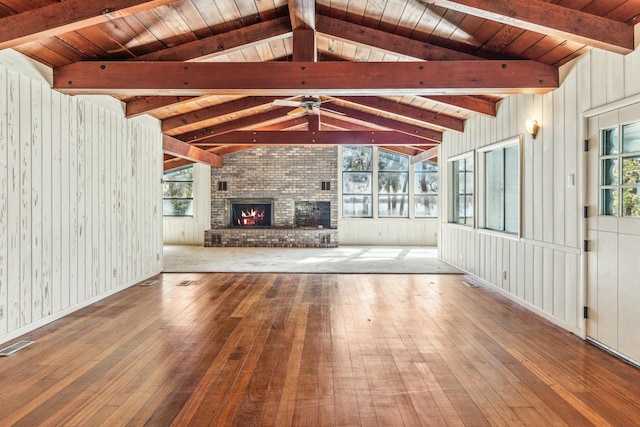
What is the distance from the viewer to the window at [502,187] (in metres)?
4.88

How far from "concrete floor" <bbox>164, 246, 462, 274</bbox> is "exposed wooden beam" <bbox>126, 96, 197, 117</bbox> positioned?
2792 mm

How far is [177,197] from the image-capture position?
11266 mm

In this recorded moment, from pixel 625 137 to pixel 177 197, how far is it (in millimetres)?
10611

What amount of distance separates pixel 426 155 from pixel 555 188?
561 cm

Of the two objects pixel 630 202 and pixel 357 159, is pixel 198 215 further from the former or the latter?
pixel 630 202

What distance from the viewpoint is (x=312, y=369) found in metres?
2.78

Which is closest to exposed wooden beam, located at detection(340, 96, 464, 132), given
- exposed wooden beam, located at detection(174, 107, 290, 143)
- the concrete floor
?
exposed wooden beam, located at detection(174, 107, 290, 143)

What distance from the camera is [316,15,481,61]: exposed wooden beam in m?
4.09

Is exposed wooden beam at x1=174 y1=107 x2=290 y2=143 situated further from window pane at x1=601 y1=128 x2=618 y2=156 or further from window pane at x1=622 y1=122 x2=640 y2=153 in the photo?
window pane at x1=622 y1=122 x2=640 y2=153

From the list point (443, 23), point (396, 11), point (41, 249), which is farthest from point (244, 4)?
point (41, 249)

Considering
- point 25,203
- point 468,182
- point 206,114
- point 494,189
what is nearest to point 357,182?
point 468,182

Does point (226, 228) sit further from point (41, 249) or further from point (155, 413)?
point (155, 413)

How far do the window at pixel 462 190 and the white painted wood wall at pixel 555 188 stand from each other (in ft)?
4.35

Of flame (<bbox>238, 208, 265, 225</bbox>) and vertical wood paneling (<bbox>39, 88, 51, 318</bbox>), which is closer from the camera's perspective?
vertical wood paneling (<bbox>39, 88, 51, 318</bbox>)
